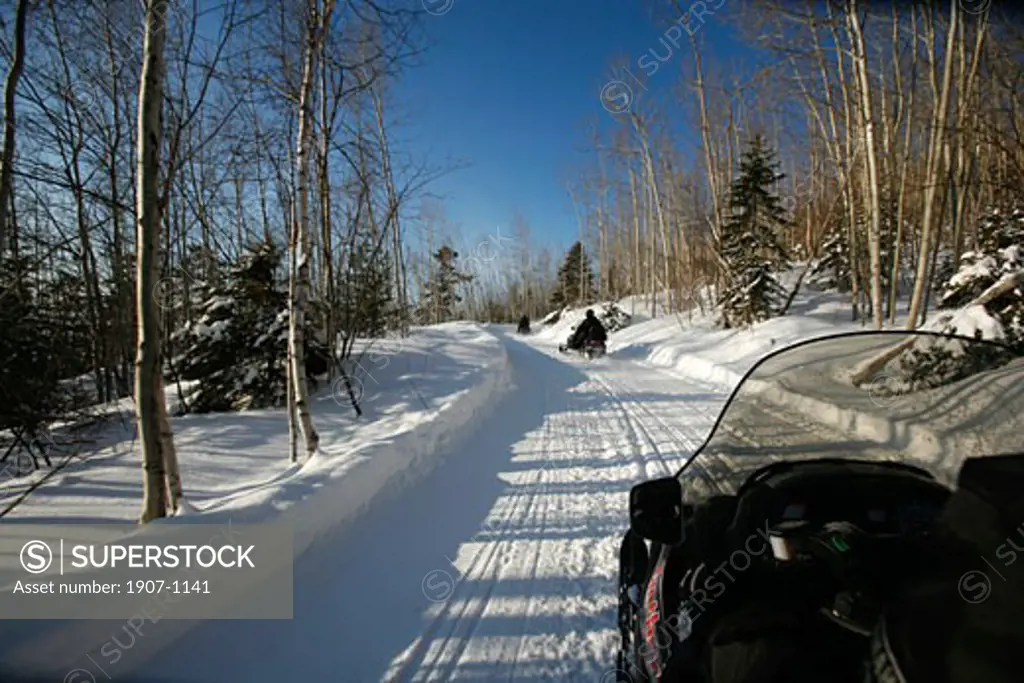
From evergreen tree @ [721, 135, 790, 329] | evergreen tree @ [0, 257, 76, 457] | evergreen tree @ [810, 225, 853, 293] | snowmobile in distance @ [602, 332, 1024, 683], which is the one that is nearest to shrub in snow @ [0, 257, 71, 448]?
evergreen tree @ [0, 257, 76, 457]

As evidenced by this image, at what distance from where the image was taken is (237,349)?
8.94 m

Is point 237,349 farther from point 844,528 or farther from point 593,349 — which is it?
point 593,349

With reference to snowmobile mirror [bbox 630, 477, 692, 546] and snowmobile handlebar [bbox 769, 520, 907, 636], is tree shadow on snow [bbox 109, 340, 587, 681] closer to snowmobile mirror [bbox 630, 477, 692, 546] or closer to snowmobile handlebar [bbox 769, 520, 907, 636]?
snowmobile mirror [bbox 630, 477, 692, 546]

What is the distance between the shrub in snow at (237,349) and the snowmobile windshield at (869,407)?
29.0ft

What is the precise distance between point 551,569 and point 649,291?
110 ft

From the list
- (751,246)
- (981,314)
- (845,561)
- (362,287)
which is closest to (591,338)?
(751,246)

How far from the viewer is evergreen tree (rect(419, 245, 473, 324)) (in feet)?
157

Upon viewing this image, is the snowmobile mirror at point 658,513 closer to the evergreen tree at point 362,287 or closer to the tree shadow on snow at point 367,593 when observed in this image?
the tree shadow on snow at point 367,593

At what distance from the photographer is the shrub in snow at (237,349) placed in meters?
8.72

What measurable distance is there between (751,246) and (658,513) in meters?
18.6

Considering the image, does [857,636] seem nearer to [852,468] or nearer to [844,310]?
[852,468]

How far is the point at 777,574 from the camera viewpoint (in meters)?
1.24

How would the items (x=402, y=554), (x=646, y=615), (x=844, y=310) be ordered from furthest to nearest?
(x=844, y=310), (x=402, y=554), (x=646, y=615)

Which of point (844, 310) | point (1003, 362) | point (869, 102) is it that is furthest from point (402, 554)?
point (844, 310)
